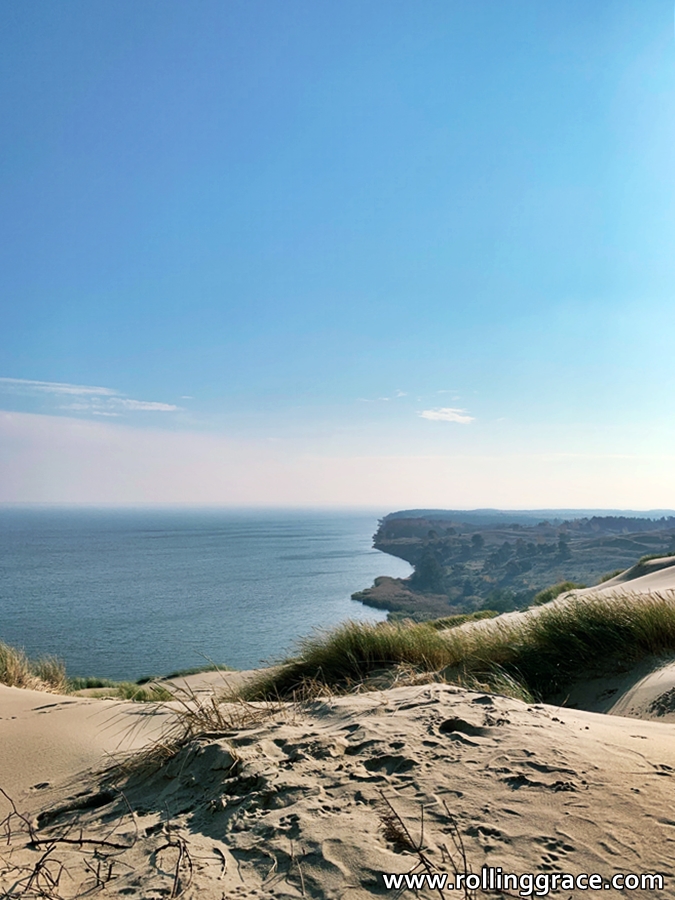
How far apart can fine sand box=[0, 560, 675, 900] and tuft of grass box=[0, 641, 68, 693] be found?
564cm

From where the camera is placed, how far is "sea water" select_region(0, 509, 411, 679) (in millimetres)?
30139

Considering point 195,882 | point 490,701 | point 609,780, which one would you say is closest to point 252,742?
point 195,882

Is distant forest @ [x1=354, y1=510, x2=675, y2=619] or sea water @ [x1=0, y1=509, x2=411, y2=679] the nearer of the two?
sea water @ [x1=0, y1=509, x2=411, y2=679]

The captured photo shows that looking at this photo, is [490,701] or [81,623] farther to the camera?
[81,623]

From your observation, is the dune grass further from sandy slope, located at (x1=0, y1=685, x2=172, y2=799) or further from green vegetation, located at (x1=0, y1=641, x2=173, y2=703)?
green vegetation, located at (x1=0, y1=641, x2=173, y2=703)

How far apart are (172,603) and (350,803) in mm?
52319

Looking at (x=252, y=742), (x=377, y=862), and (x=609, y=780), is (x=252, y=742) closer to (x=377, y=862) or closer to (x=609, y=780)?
(x=377, y=862)

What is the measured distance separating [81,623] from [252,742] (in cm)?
4201

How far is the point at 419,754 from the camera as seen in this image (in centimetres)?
302

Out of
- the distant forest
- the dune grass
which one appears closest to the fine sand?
the dune grass

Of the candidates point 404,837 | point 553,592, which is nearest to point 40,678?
point 404,837

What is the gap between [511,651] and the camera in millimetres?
6898

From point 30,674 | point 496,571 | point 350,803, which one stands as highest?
point 350,803

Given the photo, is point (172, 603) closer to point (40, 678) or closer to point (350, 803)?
point (40, 678)
